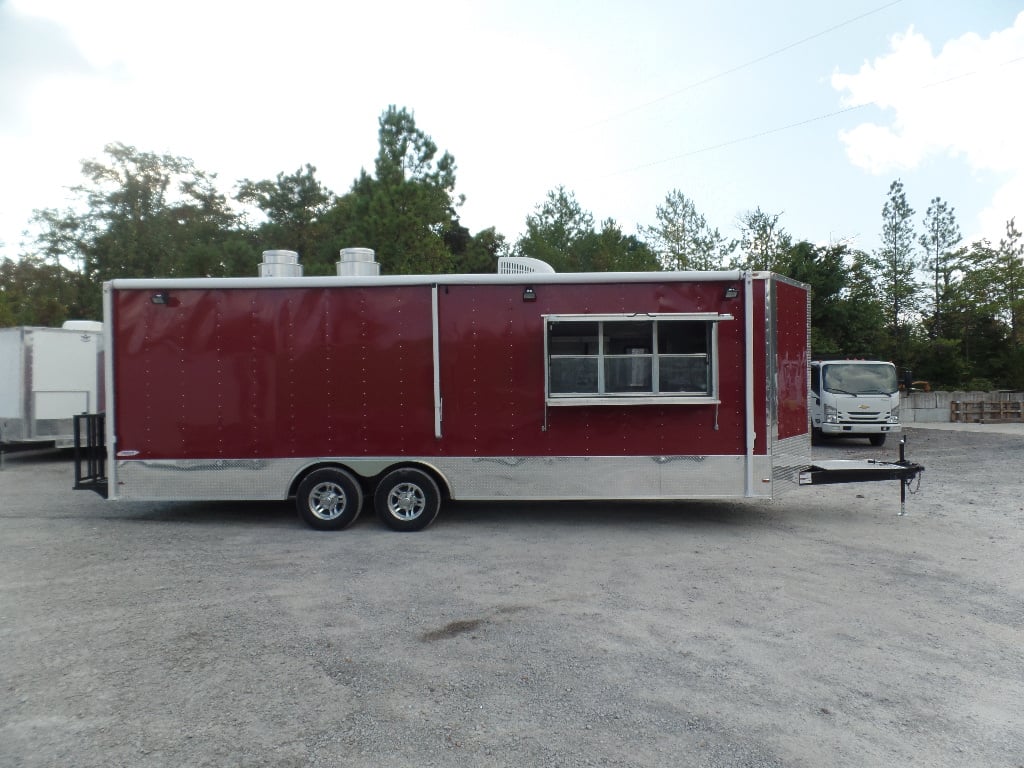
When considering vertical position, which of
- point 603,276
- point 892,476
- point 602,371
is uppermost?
point 603,276

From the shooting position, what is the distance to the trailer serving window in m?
7.34

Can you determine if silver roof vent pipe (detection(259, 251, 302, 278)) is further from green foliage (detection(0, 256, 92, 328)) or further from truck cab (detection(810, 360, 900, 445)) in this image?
green foliage (detection(0, 256, 92, 328))

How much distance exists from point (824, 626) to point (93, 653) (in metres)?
5.01

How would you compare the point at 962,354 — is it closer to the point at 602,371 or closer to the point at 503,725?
the point at 602,371

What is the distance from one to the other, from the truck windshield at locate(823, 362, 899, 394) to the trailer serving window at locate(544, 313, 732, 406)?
34.0 feet

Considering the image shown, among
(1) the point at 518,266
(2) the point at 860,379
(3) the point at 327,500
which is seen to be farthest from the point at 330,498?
(2) the point at 860,379

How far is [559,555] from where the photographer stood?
6.41 metres

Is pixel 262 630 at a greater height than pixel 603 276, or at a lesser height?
lesser

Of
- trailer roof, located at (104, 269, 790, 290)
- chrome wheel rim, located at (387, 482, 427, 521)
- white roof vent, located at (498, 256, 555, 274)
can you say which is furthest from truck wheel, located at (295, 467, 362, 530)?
white roof vent, located at (498, 256, 555, 274)

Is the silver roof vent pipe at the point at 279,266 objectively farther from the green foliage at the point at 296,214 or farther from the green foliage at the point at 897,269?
the green foliage at the point at 897,269

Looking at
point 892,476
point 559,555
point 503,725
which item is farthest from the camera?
point 892,476

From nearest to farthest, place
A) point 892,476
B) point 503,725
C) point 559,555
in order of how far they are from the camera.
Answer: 1. point 503,725
2. point 559,555
3. point 892,476

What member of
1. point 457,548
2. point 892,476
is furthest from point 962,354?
point 457,548

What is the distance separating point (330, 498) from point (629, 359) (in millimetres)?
3894
